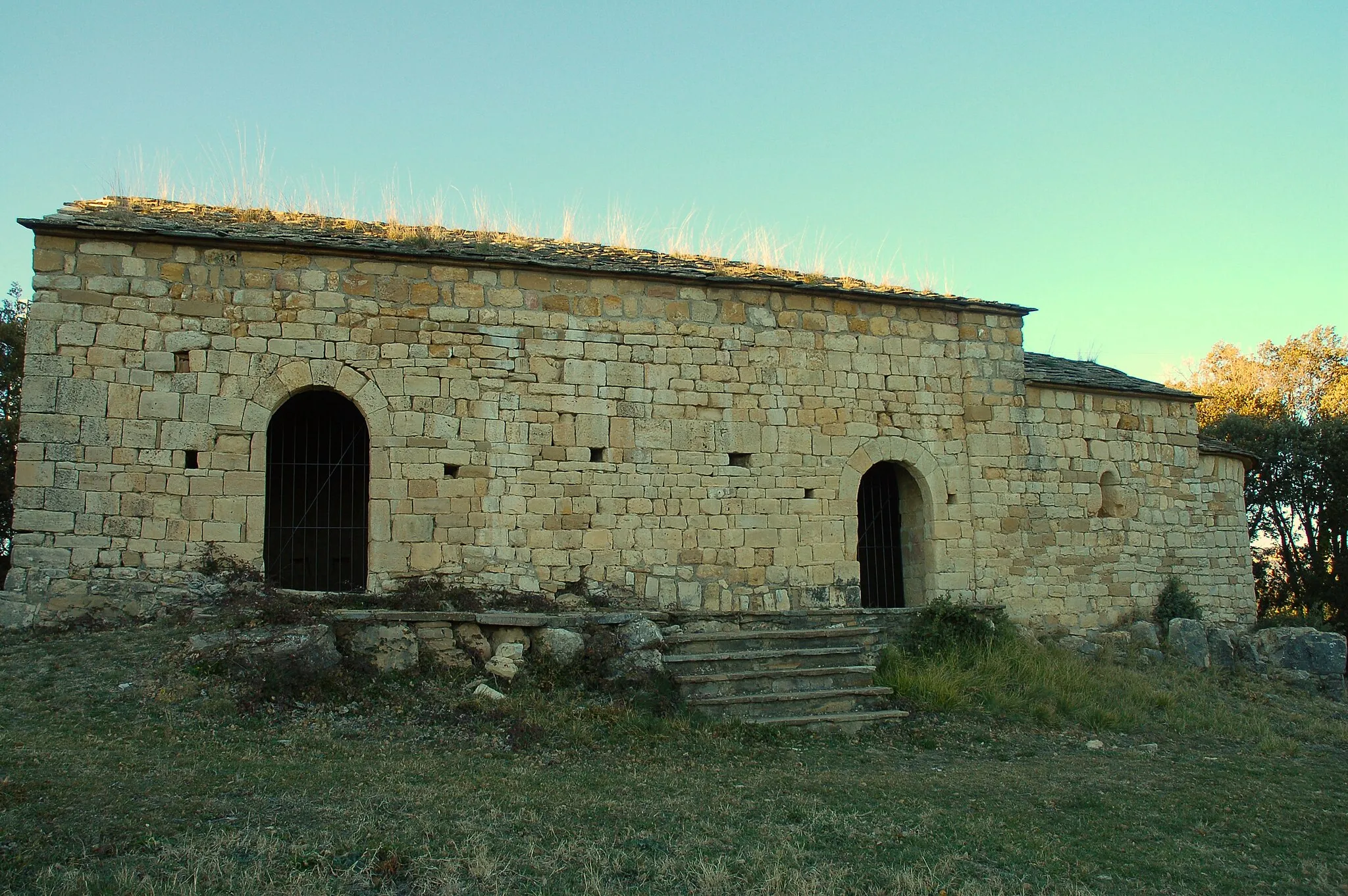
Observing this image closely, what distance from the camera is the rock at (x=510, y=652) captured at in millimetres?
9570

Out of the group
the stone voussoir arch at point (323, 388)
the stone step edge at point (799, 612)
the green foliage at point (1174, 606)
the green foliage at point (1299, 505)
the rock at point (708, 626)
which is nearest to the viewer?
the stone voussoir arch at point (323, 388)

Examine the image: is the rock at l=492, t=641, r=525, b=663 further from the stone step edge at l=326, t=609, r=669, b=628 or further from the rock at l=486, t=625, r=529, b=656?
the stone step edge at l=326, t=609, r=669, b=628

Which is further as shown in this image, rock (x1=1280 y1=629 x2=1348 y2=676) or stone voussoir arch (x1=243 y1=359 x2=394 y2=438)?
rock (x1=1280 y1=629 x2=1348 y2=676)

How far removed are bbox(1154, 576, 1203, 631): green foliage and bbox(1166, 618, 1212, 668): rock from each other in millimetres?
322

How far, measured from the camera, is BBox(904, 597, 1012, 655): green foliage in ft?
38.0

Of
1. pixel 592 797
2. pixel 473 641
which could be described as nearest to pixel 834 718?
pixel 592 797

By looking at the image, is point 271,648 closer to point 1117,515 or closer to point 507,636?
point 507,636

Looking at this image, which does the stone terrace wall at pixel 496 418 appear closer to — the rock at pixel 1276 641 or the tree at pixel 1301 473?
the rock at pixel 1276 641

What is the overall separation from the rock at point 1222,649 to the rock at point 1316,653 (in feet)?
2.16

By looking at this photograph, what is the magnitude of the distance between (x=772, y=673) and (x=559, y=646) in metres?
2.15

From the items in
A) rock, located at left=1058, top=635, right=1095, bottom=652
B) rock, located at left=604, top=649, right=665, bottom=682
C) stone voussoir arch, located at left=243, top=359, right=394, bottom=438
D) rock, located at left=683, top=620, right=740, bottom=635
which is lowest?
rock, located at left=1058, top=635, right=1095, bottom=652

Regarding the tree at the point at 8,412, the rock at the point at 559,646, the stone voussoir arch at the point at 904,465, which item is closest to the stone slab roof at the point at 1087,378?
the stone voussoir arch at the point at 904,465

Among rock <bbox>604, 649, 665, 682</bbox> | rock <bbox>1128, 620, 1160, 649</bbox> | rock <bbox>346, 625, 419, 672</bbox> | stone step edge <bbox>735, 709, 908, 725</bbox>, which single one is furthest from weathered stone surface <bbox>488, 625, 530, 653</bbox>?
rock <bbox>1128, 620, 1160, 649</bbox>

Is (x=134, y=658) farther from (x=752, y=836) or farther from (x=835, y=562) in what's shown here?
(x=835, y=562)
